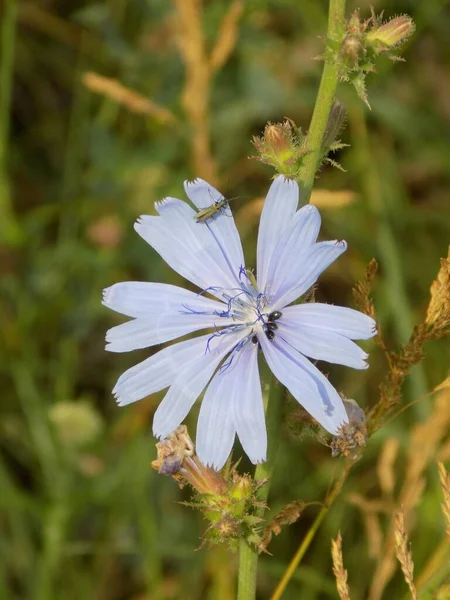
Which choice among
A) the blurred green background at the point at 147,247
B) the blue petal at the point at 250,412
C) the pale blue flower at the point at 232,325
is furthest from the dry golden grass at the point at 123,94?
the blue petal at the point at 250,412

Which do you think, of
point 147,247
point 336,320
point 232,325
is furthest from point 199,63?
point 336,320

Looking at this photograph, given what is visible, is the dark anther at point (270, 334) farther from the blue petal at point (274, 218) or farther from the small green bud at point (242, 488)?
the small green bud at point (242, 488)

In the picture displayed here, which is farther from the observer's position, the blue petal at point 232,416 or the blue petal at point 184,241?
the blue petal at point 184,241

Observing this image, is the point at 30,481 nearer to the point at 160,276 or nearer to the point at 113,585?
the point at 113,585

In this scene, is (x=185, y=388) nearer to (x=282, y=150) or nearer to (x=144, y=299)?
(x=144, y=299)

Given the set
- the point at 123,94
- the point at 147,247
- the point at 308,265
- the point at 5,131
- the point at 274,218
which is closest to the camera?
the point at 308,265

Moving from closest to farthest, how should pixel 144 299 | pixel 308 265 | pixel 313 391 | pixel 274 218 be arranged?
pixel 313 391 < pixel 308 265 < pixel 274 218 < pixel 144 299

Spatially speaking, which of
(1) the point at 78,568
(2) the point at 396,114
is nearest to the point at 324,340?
(1) the point at 78,568
